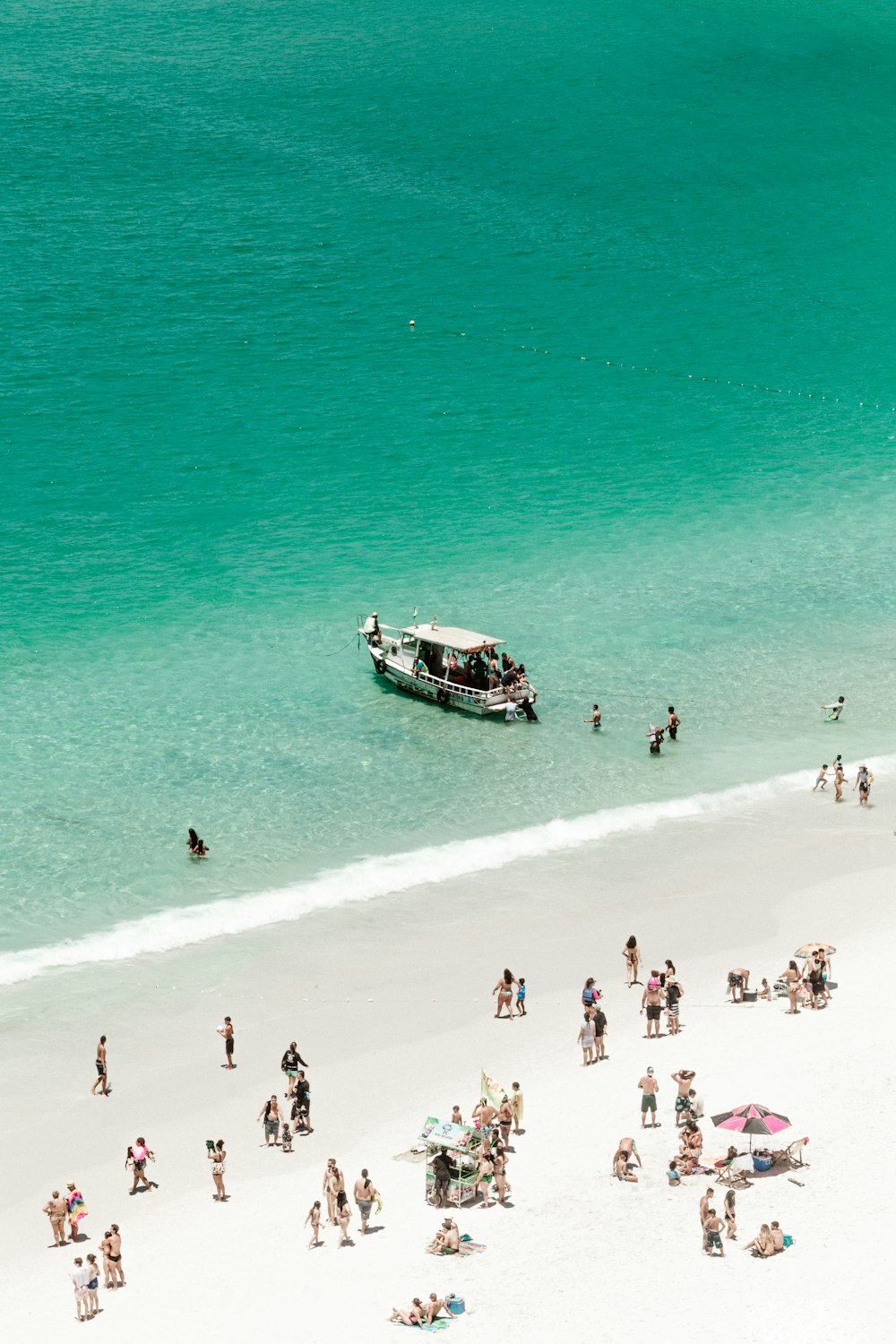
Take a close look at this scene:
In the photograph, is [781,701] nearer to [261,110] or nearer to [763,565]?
[763,565]

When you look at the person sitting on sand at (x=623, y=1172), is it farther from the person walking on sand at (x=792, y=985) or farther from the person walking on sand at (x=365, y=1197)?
the person walking on sand at (x=792, y=985)

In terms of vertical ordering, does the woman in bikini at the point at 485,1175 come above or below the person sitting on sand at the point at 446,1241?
above

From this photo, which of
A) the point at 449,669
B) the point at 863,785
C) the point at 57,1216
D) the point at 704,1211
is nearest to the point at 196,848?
the point at 449,669

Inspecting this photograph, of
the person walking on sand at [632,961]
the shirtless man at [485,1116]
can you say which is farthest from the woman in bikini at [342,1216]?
the person walking on sand at [632,961]

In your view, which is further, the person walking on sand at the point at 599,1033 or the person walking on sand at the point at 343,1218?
the person walking on sand at the point at 599,1033

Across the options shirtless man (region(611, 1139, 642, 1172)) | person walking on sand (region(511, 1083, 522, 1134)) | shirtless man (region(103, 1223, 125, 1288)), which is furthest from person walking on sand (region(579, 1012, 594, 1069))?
shirtless man (region(103, 1223, 125, 1288))
